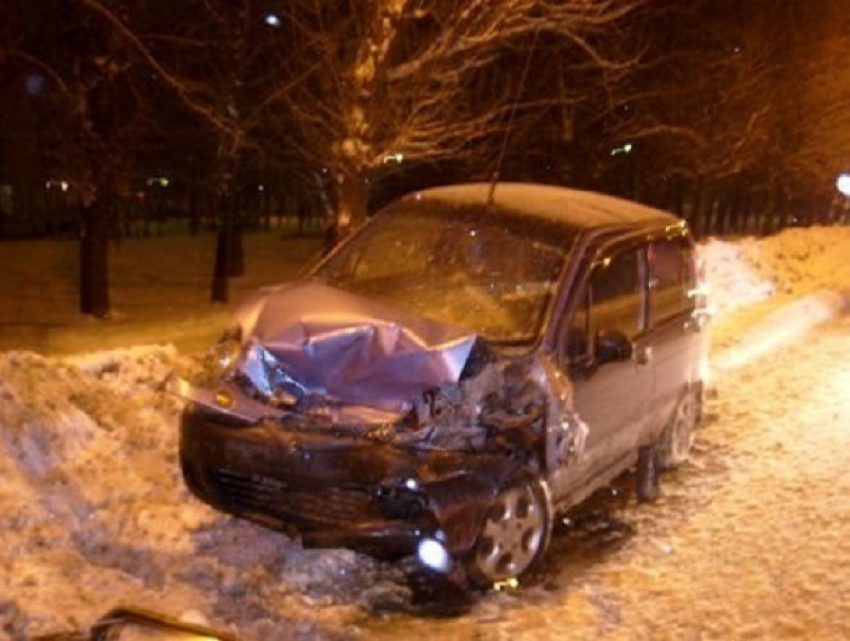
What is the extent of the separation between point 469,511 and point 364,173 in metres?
7.99

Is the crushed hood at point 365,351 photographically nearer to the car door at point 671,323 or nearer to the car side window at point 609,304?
the car side window at point 609,304

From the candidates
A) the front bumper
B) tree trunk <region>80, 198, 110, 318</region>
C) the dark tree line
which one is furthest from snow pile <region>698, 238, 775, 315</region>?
the front bumper

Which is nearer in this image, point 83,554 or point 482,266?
point 83,554

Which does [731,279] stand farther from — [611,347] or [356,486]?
[356,486]

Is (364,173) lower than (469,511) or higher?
higher

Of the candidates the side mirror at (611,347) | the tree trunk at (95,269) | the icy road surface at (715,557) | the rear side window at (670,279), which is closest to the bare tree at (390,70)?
A: the rear side window at (670,279)

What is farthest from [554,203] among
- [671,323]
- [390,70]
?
[390,70]

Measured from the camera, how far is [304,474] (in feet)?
19.2

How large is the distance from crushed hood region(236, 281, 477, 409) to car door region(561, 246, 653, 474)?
0.87 metres

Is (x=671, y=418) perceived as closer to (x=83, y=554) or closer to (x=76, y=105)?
(x=83, y=554)

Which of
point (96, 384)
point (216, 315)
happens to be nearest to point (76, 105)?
point (216, 315)

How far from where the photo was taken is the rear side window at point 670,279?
787 cm

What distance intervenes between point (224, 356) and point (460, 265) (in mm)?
1581

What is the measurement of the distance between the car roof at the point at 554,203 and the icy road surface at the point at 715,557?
1.81m
